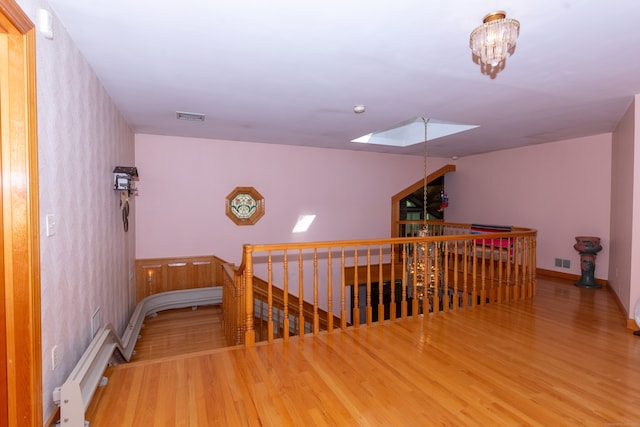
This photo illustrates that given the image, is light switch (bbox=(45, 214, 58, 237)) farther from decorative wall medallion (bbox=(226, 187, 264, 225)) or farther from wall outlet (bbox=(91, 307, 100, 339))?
decorative wall medallion (bbox=(226, 187, 264, 225))

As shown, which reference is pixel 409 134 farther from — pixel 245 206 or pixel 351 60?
pixel 351 60

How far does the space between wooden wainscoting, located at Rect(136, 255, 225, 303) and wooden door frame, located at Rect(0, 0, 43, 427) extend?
368cm

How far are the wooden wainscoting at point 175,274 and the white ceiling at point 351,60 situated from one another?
2.43 meters

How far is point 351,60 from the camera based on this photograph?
2.63 meters

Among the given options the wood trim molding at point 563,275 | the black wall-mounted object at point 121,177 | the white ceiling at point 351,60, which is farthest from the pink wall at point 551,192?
the black wall-mounted object at point 121,177

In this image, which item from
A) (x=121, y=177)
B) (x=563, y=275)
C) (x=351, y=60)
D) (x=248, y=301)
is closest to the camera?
(x=351, y=60)

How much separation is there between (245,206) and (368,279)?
3.02 m

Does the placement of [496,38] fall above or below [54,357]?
above

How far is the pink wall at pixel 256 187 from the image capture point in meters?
5.55

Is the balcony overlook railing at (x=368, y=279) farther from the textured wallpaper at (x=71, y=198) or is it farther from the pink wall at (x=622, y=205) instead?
the textured wallpaper at (x=71, y=198)

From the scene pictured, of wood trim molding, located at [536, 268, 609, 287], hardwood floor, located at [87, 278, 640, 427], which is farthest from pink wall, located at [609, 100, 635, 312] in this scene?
hardwood floor, located at [87, 278, 640, 427]

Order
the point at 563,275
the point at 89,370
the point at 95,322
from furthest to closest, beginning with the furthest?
1. the point at 563,275
2. the point at 95,322
3. the point at 89,370

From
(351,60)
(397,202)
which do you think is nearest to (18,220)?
(351,60)

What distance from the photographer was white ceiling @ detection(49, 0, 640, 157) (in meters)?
1.99
